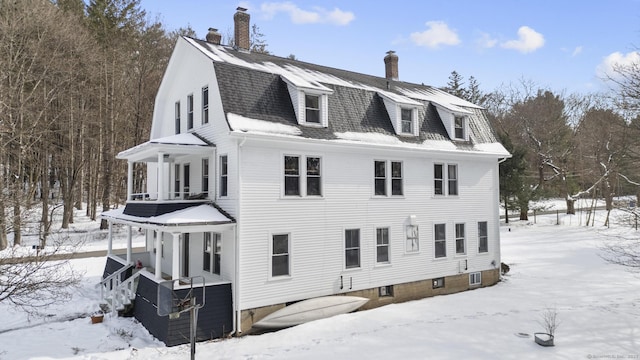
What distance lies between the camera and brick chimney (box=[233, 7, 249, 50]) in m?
17.6

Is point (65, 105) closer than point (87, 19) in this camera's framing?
Yes

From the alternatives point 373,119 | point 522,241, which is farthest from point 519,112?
point 373,119

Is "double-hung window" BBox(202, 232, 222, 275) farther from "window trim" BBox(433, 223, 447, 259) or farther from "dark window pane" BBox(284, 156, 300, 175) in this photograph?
"window trim" BBox(433, 223, 447, 259)

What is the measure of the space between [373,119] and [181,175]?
27.3 feet

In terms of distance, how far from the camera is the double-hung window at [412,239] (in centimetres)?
1607

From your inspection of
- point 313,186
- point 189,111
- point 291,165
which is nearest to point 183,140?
point 189,111

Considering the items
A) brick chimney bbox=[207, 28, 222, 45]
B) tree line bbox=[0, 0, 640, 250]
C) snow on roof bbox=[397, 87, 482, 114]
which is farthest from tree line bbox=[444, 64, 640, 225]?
brick chimney bbox=[207, 28, 222, 45]

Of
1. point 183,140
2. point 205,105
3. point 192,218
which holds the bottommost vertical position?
point 192,218

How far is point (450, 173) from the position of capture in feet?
58.7

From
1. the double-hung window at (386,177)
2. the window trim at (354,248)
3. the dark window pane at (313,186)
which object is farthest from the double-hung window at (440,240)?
the dark window pane at (313,186)

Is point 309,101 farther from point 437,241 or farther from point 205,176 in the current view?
point 437,241

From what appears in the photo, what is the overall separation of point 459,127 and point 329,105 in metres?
7.08

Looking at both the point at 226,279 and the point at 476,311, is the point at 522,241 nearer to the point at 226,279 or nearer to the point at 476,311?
the point at 476,311

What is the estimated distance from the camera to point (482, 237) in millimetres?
18812
